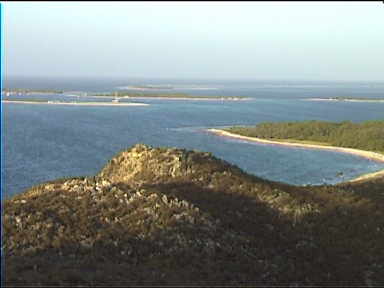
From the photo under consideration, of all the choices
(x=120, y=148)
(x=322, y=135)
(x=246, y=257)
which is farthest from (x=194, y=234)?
(x=322, y=135)

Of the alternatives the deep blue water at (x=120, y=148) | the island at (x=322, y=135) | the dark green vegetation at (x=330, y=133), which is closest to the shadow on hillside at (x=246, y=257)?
the deep blue water at (x=120, y=148)

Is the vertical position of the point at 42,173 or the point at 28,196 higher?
the point at 28,196

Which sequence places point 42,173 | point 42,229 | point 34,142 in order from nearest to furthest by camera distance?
point 42,229, point 42,173, point 34,142

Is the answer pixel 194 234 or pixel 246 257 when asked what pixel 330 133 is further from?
pixel 246 257

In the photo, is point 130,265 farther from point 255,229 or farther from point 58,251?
point 255,229

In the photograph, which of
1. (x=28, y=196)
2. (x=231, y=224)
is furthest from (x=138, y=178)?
(x=231, y=224)

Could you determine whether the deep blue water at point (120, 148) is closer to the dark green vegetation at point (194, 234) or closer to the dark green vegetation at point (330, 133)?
the dark green vegetation at point (330, 133)
